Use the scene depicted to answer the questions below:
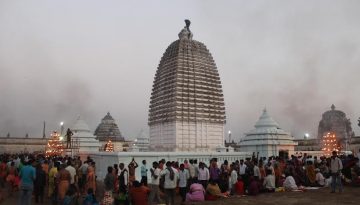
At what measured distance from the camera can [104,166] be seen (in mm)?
26281

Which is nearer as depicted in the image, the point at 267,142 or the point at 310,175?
the point at 310,175

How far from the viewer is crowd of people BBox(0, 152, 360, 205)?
541 inches

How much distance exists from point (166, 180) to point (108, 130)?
75.3 meters

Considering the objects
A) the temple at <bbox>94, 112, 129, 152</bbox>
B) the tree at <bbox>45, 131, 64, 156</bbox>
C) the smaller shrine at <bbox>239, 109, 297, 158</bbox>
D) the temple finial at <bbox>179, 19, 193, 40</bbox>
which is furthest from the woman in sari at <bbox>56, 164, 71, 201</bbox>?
the temple at <bbox>94, 112, 129, 152</bbox>

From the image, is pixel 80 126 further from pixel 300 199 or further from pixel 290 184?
pixel 300 199

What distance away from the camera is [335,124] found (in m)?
83.4

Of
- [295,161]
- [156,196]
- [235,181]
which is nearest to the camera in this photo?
[156,196]

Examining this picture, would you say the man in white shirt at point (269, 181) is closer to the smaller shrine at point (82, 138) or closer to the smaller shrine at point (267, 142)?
the smaller shrine at point (267, 142)

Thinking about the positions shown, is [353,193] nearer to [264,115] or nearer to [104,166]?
[104,166]

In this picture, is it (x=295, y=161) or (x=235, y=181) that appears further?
(x=295, y=161)

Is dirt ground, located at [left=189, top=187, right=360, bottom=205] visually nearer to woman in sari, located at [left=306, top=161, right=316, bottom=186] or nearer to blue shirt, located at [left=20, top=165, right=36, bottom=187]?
woman in sari, located at [left=306, top=161, right=316, bottom=186]

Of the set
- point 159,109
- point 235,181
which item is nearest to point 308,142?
point 159,109

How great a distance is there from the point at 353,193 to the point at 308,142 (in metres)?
68.7

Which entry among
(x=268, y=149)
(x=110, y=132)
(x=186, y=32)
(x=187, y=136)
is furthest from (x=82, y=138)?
(x=110, y=132)
